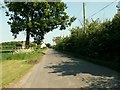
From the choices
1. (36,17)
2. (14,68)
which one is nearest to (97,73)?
(14,68)

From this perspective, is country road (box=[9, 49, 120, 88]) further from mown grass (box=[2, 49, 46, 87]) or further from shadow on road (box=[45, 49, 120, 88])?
mown grass (box=[2, 49, 46, 87])

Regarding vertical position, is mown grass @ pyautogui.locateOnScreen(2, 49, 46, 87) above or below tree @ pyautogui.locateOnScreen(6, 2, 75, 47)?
below

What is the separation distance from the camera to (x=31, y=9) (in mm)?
55469

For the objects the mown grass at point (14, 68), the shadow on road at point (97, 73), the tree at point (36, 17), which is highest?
the tree at point (36, 17)

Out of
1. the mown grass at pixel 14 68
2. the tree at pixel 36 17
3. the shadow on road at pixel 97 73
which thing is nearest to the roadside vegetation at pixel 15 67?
the mown grass at pixel 14 68

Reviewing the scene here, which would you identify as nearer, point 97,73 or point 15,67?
point 97,73

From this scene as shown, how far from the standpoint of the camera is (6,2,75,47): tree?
179 feet

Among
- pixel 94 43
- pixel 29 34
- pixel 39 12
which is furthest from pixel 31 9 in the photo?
pixel 94 43

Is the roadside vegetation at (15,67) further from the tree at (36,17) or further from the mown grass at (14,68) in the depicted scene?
the tree at (36,17)

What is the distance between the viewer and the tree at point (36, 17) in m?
54.5

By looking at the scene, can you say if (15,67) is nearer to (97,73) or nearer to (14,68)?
(14,68)

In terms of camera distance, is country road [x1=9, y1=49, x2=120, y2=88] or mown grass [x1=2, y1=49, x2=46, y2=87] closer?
country road [x1=9, y1=49, x2=120, y2=88]

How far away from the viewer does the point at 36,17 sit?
184ft

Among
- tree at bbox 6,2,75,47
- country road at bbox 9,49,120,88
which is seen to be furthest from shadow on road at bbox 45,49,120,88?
tree at bbox 6,2,75,47
